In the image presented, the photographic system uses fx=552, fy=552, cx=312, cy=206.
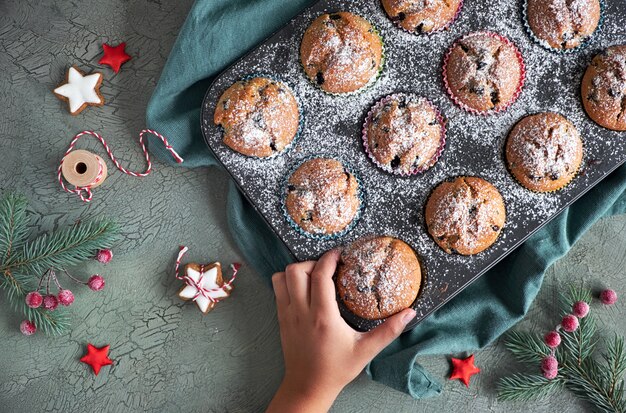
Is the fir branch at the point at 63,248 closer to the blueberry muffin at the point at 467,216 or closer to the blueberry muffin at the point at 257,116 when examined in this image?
the blueberry muffin at the point at 257,116

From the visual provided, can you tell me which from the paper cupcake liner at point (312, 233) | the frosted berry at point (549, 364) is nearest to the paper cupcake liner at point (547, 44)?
the paper cupcake liner at point (312, 233)

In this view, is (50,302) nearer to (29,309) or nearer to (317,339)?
(29,309)

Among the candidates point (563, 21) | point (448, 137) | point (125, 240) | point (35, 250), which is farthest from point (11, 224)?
point (563, 21)

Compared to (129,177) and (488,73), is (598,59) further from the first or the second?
(129,177)

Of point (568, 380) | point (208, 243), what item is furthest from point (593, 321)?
point (208, 243)

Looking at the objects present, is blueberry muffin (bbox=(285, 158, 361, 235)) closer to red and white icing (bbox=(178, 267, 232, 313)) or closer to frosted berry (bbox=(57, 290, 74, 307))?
red and white icing (bbox=(178, 267, 232, 313))

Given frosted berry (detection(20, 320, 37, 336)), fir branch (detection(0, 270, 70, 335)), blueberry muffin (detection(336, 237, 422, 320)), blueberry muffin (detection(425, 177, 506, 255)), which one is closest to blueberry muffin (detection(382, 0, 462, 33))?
blueberry muffin (detection(425, 177, 506, 255))
